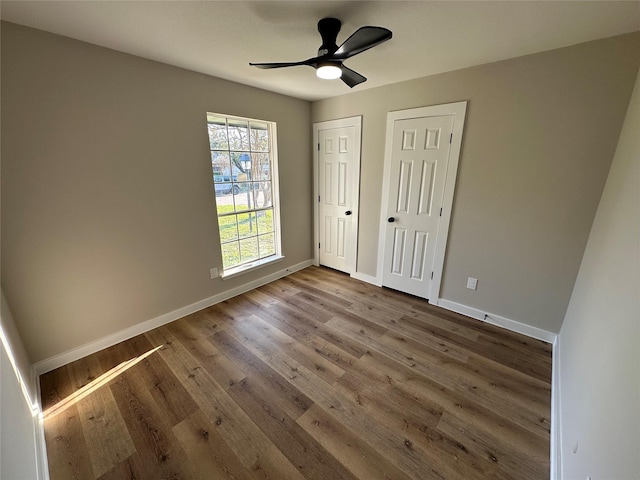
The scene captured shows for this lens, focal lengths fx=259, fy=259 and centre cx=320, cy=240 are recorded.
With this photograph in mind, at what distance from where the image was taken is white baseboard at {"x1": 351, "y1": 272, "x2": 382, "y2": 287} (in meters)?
3.47

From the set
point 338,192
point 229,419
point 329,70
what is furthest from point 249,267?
point 329,70

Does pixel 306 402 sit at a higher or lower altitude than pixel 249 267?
lower

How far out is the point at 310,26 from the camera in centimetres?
167

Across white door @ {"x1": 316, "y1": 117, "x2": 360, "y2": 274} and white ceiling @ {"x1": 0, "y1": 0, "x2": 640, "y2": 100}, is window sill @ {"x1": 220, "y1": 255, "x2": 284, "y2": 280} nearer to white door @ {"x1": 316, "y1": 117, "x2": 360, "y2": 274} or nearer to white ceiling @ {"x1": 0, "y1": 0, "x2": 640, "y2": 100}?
white door @ {"x1": 316, "y1": 117, "x2": 360, "y2": 274}

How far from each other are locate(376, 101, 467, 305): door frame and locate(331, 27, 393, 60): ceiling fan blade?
140cm

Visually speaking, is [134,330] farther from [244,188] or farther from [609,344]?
[609,344]

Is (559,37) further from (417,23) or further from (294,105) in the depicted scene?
(294,105)

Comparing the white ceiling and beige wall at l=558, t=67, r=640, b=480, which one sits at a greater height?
the white ceiling

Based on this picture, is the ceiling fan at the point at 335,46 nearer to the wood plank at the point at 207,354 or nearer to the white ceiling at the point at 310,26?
the white ceiling at the point at 310,26

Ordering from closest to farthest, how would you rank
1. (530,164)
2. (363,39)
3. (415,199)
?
(363,39)
(530,164)
(415,199)

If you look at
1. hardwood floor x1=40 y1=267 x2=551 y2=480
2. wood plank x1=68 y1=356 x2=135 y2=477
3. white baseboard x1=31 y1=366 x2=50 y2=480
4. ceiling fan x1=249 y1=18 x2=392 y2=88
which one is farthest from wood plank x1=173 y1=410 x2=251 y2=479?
ceiling fan x1=249 y1=18 x2=392 y2=88

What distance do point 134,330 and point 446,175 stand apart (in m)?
3.38

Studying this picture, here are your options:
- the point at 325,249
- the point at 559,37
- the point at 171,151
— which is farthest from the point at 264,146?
the point at 559,37

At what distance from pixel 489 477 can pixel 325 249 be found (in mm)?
2989
